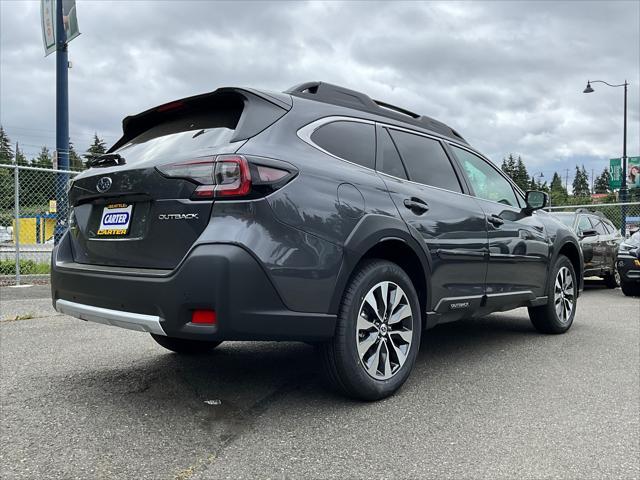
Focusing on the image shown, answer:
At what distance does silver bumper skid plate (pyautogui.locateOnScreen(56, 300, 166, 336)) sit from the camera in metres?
2.73

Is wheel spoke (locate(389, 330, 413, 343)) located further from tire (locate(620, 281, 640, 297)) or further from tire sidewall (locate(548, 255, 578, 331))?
tire (locate(620, 281, 640, 297))

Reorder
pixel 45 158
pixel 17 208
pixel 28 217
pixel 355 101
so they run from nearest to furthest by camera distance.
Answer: pixel 355 101 → pixel 17 208 → pixel 28 217 → pixel 45 158

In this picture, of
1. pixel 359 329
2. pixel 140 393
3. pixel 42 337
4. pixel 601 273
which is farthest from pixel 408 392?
pixel 601 273

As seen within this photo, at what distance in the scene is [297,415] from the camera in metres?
2.99

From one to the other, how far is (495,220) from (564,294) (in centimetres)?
167

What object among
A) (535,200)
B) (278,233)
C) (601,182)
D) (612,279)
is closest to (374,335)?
(278,233)

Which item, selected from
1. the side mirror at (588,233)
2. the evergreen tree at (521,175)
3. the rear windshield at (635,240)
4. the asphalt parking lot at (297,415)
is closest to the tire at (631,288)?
the rear windshield at (635,240)

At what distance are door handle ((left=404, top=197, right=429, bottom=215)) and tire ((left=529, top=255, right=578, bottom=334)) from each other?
7.48ft

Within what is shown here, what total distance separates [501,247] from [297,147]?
7.39 feet

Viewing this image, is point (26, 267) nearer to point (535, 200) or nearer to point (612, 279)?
point (535, 200)

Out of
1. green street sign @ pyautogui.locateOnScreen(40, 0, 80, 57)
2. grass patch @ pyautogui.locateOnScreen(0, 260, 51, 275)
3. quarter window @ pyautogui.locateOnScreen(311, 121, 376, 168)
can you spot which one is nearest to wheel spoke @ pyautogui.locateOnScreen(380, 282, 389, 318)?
quarter window @ pyautogui.locateOnScreen(311, 121, 376, 168)

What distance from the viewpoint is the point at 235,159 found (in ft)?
8.90

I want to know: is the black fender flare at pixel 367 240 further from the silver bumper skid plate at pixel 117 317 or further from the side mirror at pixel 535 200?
the side mirror at pixel 535 200

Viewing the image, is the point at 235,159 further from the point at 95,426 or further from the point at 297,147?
the point at 95,426
